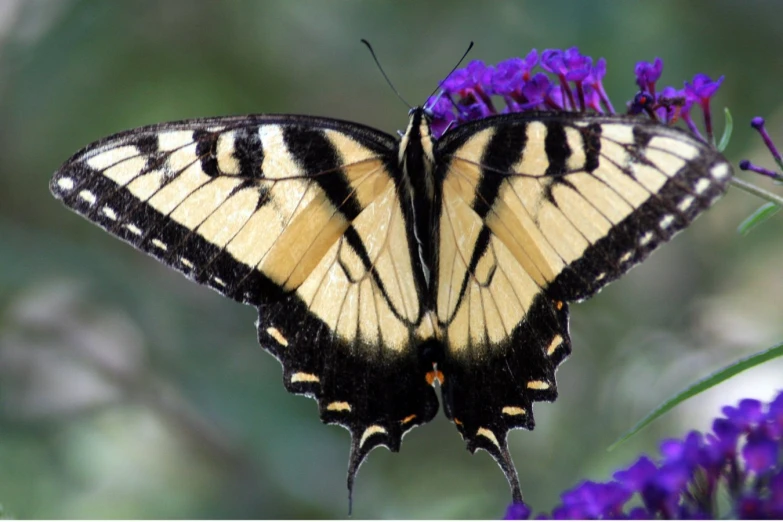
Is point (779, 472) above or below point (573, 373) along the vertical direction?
below

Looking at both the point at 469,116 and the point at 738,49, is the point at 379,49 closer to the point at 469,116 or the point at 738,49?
the point at 738,49

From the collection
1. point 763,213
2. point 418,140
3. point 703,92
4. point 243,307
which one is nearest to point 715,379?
point 763,213

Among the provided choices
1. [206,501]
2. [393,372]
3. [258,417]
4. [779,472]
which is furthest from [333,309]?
[206,501]

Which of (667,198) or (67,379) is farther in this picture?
(67,379)

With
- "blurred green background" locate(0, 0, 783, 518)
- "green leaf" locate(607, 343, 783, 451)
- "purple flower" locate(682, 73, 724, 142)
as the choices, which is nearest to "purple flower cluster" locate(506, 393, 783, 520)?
"green leaf" locate(607, 343, 783, 451)

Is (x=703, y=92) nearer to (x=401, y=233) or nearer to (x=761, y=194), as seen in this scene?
(x=761, y=194)

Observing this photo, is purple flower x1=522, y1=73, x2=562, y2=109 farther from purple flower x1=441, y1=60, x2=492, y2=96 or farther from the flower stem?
the flower stem
